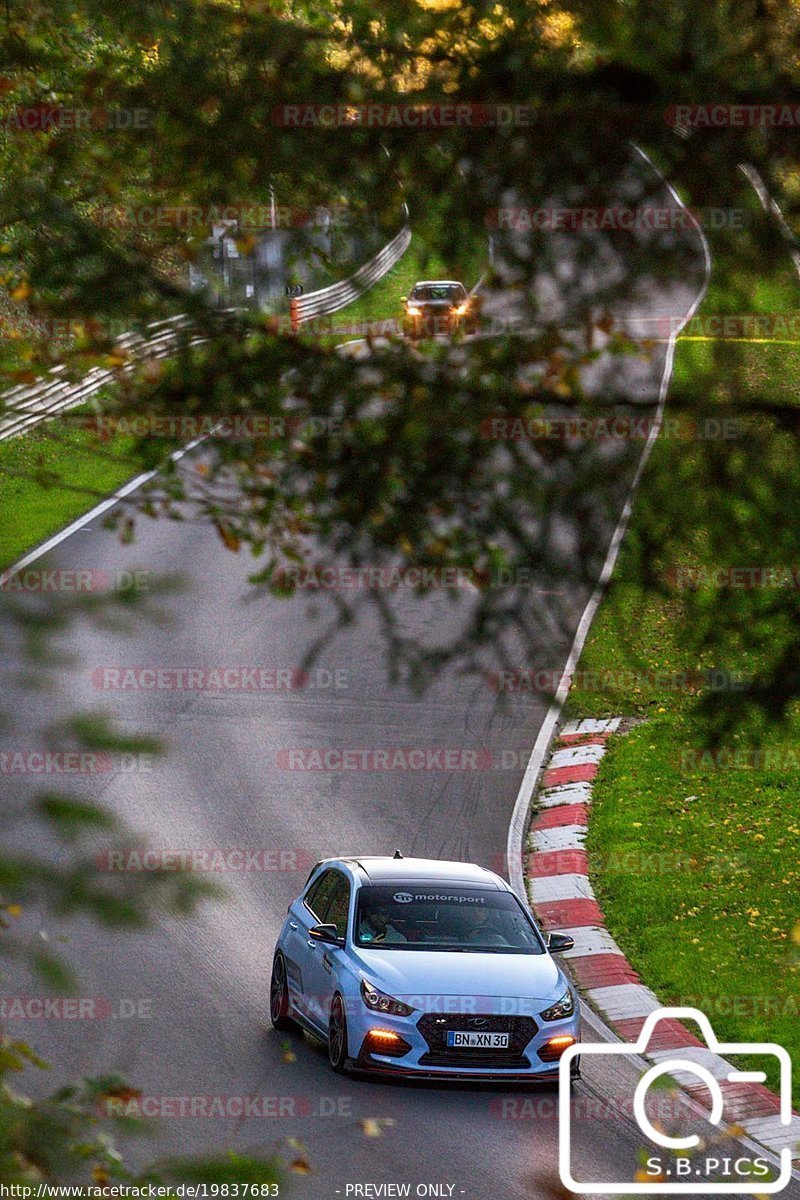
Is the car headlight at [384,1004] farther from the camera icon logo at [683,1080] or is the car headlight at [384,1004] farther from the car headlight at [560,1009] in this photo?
the camera icon logo at [683,1080]

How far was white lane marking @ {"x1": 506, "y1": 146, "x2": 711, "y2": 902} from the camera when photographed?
6.65m

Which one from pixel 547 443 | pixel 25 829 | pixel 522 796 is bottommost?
pixel 522 796

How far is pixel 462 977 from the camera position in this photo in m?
12.2

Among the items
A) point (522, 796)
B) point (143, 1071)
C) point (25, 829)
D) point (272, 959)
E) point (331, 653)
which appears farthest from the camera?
point (331, 653)

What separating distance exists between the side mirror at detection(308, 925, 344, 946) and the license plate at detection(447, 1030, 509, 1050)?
1186 millimetres

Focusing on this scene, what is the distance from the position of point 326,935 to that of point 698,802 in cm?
918

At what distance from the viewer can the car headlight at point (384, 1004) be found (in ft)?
39.2

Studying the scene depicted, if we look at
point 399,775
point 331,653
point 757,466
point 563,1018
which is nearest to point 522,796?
point 399,775

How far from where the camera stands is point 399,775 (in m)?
20.4

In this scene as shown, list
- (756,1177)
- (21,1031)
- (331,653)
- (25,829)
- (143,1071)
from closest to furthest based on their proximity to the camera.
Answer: (25,829), (756,1177), (143,1071), (21,1031), (331,653)

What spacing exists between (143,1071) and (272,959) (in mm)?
2785

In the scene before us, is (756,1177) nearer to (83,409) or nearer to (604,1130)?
(604,1130)

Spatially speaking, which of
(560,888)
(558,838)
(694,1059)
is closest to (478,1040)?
(694,1059)

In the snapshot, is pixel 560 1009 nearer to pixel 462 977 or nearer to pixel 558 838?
pixel 462 977
